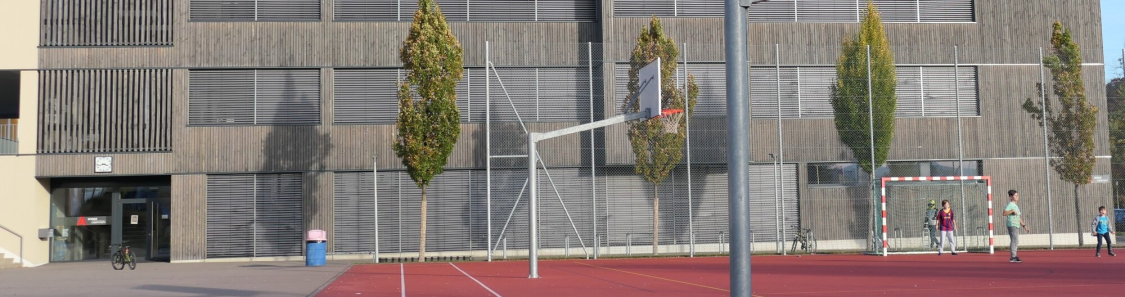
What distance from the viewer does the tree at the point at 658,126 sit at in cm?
2781

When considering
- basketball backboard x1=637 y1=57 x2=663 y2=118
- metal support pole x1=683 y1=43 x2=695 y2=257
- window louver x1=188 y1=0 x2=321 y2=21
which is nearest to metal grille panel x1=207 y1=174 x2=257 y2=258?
window louver x1=188 y1=0 x2=321 y2=21

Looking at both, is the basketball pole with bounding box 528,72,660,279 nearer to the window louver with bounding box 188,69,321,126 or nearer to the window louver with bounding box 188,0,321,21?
the window louver with bounding box 188,69,321,126

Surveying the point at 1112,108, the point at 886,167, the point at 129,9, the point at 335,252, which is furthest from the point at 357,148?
the point at 1112,108

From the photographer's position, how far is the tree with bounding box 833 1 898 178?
28531 mm

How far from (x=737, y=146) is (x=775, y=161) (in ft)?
71.3

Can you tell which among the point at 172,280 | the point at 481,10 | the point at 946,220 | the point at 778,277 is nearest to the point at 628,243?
the point at 481,10

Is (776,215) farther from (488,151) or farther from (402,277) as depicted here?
(402,277)

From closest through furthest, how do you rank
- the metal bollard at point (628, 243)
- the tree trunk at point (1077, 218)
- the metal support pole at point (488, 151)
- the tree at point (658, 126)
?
the metal support pole at point (488, 151) < the tree at point (658, 126) < the metal bollard at point (628, 243) < the tree trunk at point (1077, 218)

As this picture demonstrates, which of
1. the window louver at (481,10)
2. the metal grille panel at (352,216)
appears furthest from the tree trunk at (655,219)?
the metal grille panel at (352,216)

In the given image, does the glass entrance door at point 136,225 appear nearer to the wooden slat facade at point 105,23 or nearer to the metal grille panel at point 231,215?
the metal grille panel at point 231,215

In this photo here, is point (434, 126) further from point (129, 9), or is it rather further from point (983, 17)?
point (983, 17)

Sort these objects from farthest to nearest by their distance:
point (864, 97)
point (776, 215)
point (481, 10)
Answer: point (481, 10), point (864, 97), point (776, 215)

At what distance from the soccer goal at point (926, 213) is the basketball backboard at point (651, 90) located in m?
9.70

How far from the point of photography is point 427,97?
2612cm
